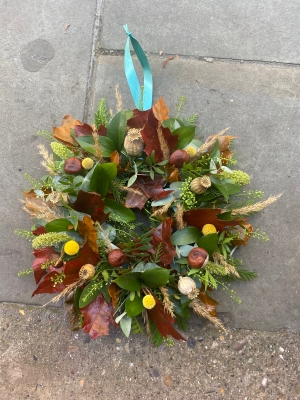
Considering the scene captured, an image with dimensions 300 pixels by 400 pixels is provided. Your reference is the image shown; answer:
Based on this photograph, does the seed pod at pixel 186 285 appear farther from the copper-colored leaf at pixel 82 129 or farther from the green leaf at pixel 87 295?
the copper-colored leaf at pixel 82 129

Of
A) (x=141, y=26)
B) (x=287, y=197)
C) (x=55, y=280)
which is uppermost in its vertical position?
(x=141, y=26)

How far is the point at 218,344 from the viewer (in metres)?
1.21

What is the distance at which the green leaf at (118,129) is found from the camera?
0.97 m

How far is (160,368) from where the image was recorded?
3.97ft

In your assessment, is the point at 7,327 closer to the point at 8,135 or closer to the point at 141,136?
the point at 8,135

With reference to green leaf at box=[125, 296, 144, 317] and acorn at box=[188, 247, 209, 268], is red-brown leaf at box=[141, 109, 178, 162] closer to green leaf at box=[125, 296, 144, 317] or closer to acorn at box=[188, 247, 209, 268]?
acorn at box=[188, 247, 209, 268]

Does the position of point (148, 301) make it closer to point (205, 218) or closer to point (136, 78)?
point (205, 218)

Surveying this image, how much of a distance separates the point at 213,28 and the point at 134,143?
745mm

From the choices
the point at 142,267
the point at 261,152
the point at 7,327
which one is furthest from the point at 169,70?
the point at 7,327

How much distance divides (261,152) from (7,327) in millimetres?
1139

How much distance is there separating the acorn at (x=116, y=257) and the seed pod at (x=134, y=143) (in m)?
0.27

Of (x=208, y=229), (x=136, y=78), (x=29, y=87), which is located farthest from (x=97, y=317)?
(x=29, y=87)

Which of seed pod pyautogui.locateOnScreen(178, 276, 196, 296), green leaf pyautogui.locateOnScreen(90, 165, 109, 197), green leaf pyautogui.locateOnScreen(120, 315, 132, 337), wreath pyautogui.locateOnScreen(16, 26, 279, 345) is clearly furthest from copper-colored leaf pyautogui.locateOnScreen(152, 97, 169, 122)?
green leaf pyautogui.locateOnScreen(120, 315, 132, 337)

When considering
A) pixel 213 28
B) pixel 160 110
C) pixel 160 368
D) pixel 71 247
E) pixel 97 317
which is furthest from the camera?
pixel 213 28
